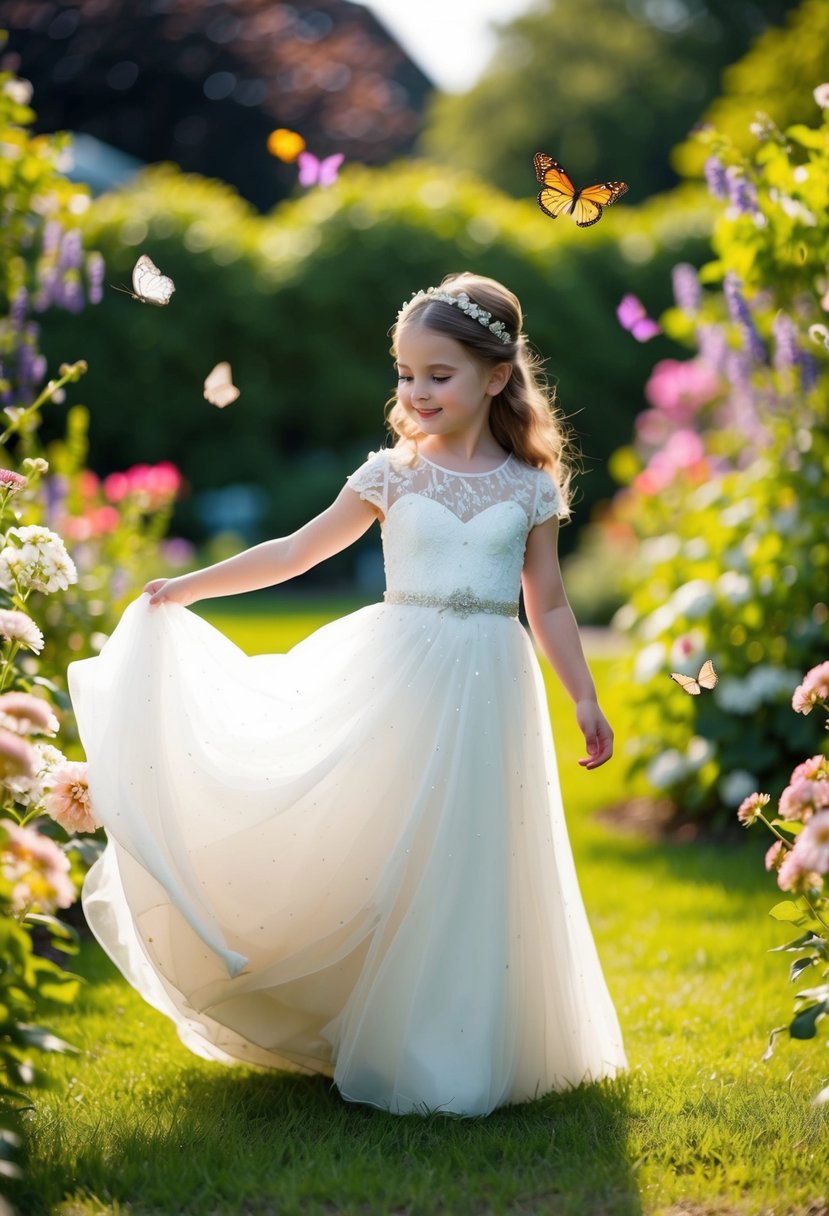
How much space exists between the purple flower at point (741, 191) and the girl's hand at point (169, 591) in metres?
2.20

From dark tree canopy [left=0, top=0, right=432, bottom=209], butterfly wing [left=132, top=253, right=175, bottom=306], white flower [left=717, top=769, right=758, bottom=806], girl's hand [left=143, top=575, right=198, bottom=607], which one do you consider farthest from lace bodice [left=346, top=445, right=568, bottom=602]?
dark tree canopy [left=0, top=0, right=432, bottom=209]

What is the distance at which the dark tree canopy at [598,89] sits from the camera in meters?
30.4

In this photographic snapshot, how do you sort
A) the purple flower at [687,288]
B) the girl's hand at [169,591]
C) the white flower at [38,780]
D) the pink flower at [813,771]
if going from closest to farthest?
the white flower at [38,780], the pink flower at [813,771], the girl's hand at [169,591], the purple flower at [687,288]

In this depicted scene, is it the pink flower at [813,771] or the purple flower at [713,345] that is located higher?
the pink flower at [813,771]

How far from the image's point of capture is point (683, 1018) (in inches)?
143

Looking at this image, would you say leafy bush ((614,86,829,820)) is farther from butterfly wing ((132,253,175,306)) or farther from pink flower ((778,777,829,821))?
pink flower ((778,777,829,821))

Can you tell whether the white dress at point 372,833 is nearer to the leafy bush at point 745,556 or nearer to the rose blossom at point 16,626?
the rose blossom at point 16,626

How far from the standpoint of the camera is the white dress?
279 cm

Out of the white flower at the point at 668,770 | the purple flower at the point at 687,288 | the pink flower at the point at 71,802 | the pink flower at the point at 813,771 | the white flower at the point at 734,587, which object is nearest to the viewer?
the pink flower at the point at 813,771

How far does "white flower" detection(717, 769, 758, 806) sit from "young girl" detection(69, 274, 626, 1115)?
2389mm

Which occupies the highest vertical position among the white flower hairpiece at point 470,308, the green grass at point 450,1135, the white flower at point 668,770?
the white flower hairpiece at point 470,308

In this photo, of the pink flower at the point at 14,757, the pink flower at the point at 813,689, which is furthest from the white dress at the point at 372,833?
the pink flower at the point at 813,689

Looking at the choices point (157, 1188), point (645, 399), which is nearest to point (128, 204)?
point (645, 399)

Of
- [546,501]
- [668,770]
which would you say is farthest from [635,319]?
[668,770]
